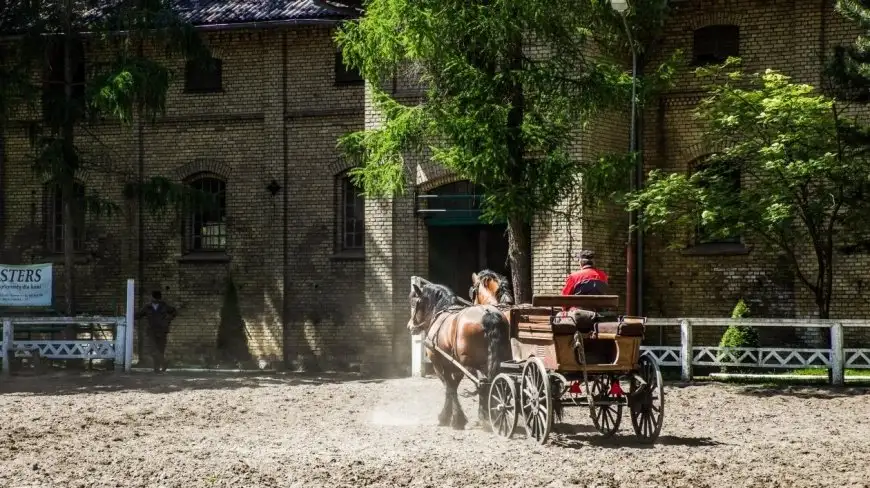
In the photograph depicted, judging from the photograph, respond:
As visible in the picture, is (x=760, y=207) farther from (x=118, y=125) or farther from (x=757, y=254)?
(x=118, y=125)

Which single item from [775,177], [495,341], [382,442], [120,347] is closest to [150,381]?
[120,347]

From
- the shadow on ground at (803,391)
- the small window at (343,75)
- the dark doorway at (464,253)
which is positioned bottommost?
the shadow on ground at (803,391)

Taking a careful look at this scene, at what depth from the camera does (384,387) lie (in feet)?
66.7

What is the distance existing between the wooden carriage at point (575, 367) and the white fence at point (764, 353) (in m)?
7.34

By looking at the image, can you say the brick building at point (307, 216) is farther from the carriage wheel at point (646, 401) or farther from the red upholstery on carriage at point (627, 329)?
the red upholstery on carriage at point (627, 329)

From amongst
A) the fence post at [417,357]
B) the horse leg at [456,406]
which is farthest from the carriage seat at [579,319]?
the fence post at [417,357]

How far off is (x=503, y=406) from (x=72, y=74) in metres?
16.4

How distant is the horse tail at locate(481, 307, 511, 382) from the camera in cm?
1408

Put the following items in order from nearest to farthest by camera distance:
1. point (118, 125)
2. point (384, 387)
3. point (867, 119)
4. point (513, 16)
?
point (513, 16) < point (384, 387) < point (867, 119) < point (118, 125)

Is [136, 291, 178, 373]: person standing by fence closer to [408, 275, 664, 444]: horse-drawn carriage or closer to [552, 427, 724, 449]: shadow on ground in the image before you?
[408, 275, 664, 444]: horse-drawn carriage

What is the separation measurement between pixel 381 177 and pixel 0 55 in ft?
36.8

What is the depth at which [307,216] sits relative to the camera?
2744 centimetres

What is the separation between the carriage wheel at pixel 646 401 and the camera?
12.9 m

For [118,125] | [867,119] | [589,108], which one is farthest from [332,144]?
[867,119]
